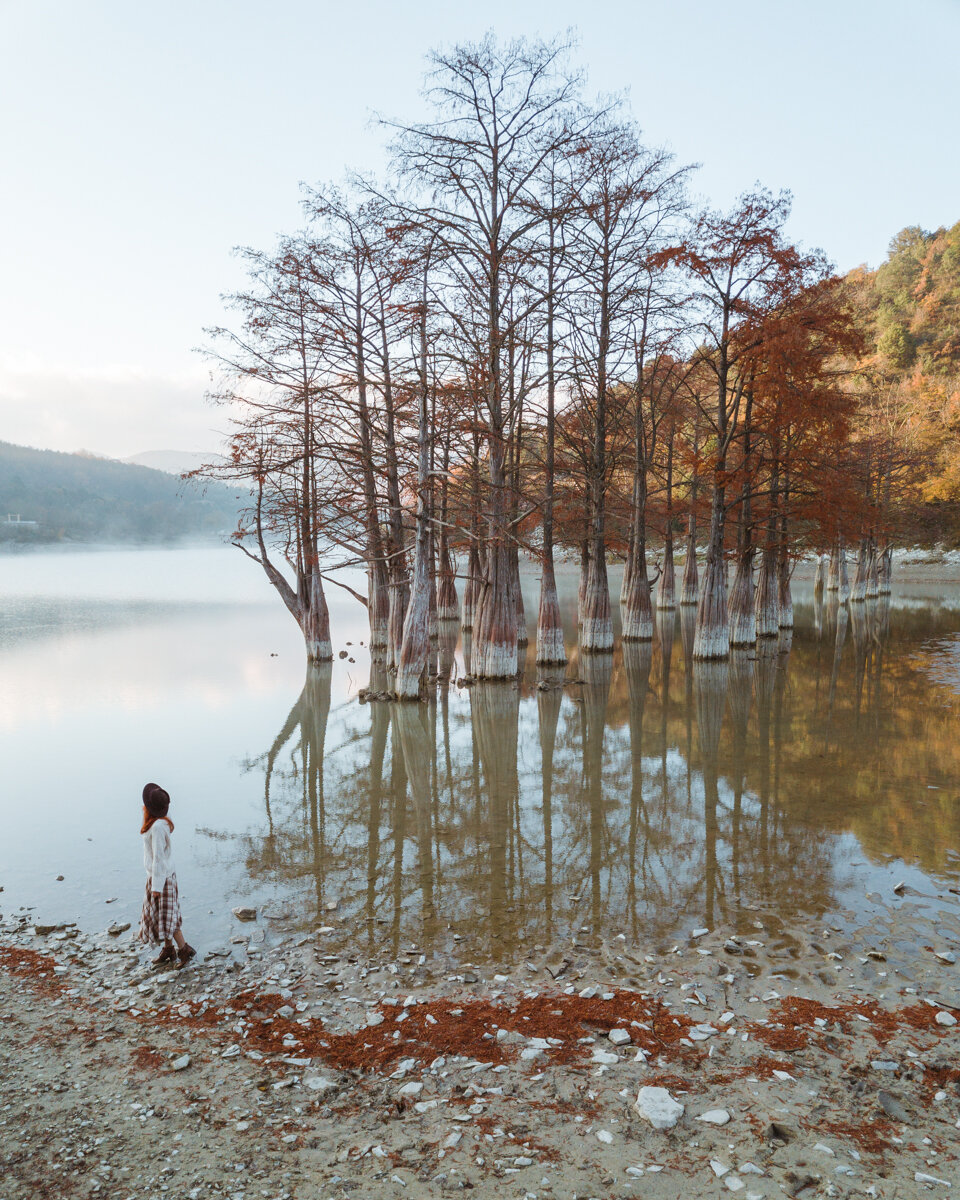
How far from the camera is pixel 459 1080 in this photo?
15.0 ft

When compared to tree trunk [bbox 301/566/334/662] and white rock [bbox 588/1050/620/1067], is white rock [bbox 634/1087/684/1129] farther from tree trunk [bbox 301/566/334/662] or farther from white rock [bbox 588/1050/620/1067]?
tree trunk [bbox 301/566/334/662]

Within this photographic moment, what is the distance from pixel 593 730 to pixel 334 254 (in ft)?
44.9

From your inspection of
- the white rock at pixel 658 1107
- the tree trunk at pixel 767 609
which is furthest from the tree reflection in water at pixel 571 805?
the tree trunk at pixel 767 609

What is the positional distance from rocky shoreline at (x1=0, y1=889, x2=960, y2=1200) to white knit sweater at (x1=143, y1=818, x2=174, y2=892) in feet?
2.13

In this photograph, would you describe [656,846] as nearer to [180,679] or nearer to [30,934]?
[30,934]

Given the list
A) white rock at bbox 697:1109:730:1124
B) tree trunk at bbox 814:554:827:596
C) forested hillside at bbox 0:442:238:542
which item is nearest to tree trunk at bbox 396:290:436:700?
white rock at bbox 697:1109:730:1124

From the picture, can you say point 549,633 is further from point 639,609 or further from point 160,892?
point 160,892

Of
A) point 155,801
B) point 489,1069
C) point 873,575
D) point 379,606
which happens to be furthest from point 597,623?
point 873,575

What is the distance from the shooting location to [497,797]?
11148 millimetres

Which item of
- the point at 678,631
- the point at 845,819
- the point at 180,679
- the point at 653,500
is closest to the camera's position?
the point at 845,819

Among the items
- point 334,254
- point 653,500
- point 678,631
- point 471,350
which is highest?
point 334,254

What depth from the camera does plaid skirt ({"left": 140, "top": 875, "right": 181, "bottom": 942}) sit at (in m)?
6.30

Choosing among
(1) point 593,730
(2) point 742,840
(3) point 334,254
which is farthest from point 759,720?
(3) point 334,254

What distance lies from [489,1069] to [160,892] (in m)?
3.18
